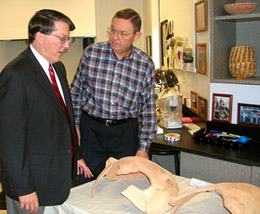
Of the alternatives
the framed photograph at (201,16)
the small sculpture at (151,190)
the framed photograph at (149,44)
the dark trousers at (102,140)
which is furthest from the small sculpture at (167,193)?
→ the framed photograph at (149,44)

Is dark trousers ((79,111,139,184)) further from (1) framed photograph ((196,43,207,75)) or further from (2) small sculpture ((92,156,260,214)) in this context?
(1) framed photograph ((196,43,207,75))

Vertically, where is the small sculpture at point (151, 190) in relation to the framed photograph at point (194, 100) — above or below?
below

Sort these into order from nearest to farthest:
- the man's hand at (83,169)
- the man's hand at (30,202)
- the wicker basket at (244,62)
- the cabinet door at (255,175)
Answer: the man's hand at (30,202) < the cabinet door at (255,175) < the man's hand at (83,169) < the wicker basket at (244,62)

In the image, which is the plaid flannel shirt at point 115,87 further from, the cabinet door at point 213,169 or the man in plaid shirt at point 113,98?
the cabinet door at point 213,169

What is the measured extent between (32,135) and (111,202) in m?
0.43

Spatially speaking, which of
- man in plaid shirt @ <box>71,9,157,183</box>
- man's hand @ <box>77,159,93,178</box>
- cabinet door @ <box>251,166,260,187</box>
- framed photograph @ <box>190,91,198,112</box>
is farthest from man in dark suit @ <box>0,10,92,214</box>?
framed photograph @ <box>190,91,198,112</box>

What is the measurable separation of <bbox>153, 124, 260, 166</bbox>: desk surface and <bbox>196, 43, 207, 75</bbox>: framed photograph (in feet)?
1.76

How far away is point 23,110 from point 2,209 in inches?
75.9

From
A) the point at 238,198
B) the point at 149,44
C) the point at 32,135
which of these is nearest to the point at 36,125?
the point at 32,135

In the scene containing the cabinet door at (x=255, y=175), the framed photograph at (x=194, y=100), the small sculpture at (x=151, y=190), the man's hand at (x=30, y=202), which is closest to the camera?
the small sculpture at (x=151, y=190)

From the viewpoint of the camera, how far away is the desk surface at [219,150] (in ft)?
5.78

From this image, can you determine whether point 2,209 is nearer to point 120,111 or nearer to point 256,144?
point 120,111

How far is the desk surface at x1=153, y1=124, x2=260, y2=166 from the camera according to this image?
69.3 inches

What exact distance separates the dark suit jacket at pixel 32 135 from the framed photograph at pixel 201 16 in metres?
1.39
